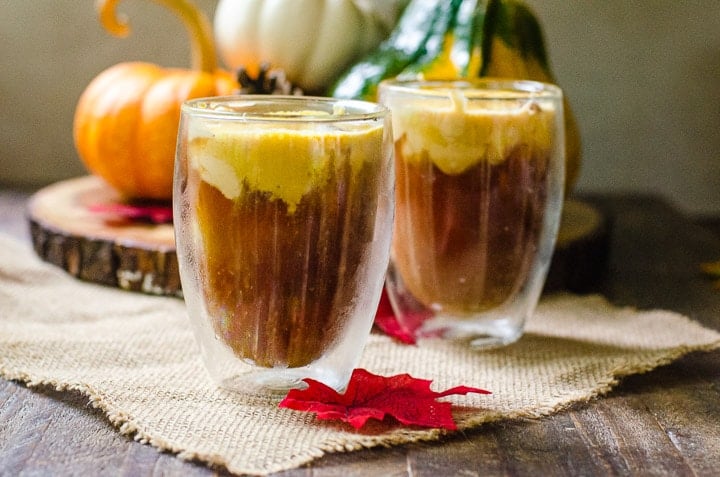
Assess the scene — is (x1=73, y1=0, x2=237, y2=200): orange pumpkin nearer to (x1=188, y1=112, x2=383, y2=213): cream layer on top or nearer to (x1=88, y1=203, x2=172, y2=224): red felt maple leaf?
(x1=88, y1=203, x2=172, y2=224): red felt maple leaf

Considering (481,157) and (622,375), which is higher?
(481,157)

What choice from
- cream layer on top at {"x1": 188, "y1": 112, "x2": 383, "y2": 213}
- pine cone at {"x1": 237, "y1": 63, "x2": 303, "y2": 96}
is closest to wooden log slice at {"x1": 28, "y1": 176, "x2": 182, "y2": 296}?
pine cone at {"x1": 237, "y1": 63, "x2": 303, "y2": 96}

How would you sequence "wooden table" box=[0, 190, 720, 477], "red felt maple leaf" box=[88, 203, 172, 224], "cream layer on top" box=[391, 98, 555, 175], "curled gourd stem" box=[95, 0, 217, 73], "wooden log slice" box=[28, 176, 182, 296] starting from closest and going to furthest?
"wooden table" box=[0, 190, 720, 477] < "cream layer on top" box=[391, 98, 555, 175] < "wooden log slice" box=[28, 176, 182, 296] < "red felt maple leaf" box=[88, 203, 172, 224] < "curled gourd stem" box=[95, 0, 217, 73]

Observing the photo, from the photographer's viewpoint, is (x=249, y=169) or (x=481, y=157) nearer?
(x=249, y=169)

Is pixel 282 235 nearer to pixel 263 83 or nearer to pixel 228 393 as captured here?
pixel 228 393

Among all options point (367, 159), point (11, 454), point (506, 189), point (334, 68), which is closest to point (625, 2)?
point (334, 68)

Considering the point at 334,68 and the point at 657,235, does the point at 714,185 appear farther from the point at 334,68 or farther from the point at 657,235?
the point at 334,68
